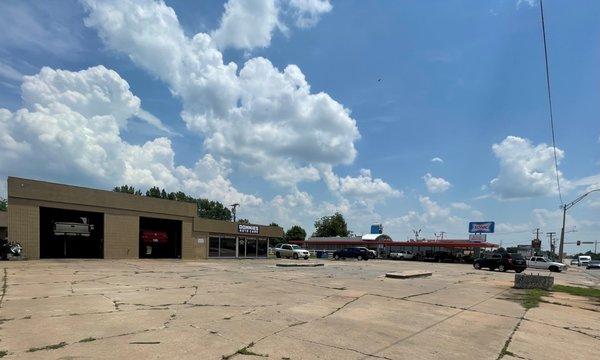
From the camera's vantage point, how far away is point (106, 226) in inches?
1398

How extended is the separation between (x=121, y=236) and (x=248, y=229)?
17.4 meters

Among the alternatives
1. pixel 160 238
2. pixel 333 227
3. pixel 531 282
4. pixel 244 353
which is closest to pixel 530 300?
pixel 531 282

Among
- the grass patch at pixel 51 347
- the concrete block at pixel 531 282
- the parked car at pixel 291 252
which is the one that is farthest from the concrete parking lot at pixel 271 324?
the parked car at pixel 291 252

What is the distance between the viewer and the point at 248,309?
11508 mm

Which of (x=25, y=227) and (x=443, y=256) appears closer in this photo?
(x=25, y=227)

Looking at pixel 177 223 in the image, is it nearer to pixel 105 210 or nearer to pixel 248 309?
pixel 105 210

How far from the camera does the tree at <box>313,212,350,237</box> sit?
379 feet

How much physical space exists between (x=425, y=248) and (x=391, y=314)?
212ft

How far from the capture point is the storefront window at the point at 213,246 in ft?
155

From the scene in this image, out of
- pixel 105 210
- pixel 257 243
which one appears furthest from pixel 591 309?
pixel 257 243

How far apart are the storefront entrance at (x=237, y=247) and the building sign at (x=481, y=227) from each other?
45.2 meters

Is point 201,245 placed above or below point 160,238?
below

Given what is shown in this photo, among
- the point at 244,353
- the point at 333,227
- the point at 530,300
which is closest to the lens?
the point at 244,353

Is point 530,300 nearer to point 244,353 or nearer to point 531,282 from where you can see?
point 531,282
